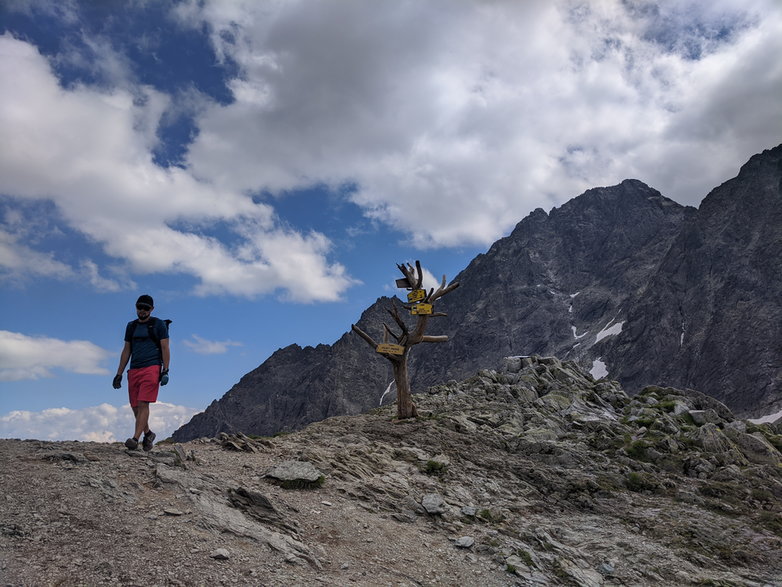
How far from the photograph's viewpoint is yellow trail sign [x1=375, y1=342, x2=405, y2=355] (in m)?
23.0

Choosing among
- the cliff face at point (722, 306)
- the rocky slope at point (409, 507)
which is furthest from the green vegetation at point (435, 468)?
the cliff face at point (722, 306)

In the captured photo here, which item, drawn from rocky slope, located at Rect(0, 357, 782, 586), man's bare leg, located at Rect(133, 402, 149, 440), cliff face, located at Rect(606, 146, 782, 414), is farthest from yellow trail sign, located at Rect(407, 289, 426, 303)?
cliff face, located at Rect(606, 146, 782, 414)

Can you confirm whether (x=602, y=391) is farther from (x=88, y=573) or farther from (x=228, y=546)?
(x=88, y=573)

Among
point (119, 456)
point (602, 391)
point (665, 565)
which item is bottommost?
point (665, 565)

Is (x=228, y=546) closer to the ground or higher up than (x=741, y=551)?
higher up

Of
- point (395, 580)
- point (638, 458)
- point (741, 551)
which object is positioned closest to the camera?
point (395, 580)

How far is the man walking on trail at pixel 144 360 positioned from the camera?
36.5ft

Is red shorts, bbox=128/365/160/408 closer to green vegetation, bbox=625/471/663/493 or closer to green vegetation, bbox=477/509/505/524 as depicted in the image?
green vegetation, bbox=477/509/505/524

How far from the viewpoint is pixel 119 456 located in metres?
10.9

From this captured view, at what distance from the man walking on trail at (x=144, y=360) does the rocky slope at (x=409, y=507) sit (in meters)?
1.18

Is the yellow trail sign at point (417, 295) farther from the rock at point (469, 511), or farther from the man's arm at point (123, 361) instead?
the man's arm at point (123, 361)

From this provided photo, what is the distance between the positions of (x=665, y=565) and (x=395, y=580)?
6884 mm

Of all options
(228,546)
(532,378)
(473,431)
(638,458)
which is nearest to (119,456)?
(228,546)

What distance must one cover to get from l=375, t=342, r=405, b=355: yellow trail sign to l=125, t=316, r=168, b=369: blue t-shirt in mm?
12445
